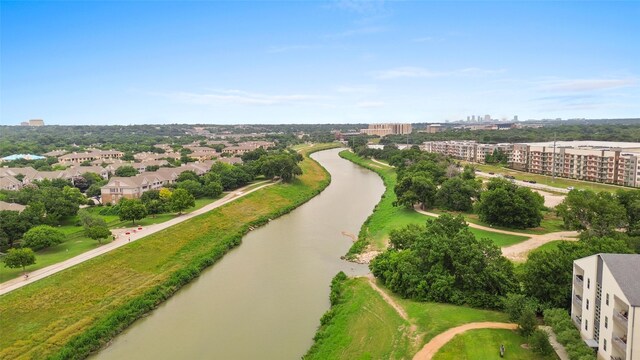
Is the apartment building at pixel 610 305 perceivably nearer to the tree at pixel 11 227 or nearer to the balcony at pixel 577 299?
the balcony at pixel 577 299

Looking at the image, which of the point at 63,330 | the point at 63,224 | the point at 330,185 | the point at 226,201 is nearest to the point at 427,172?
the point at 330,185

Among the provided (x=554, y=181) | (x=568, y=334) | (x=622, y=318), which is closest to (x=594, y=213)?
(x=568, y=334)

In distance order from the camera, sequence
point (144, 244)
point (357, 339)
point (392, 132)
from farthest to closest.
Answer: point (392, 132) < point (144, 244) < point (357, 339)

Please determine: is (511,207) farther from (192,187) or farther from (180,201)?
(192,187)

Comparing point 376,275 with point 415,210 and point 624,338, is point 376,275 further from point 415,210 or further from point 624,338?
point 415,210

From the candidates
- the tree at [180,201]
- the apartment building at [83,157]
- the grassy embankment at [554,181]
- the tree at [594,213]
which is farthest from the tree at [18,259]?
the apartment building at [83,157]
